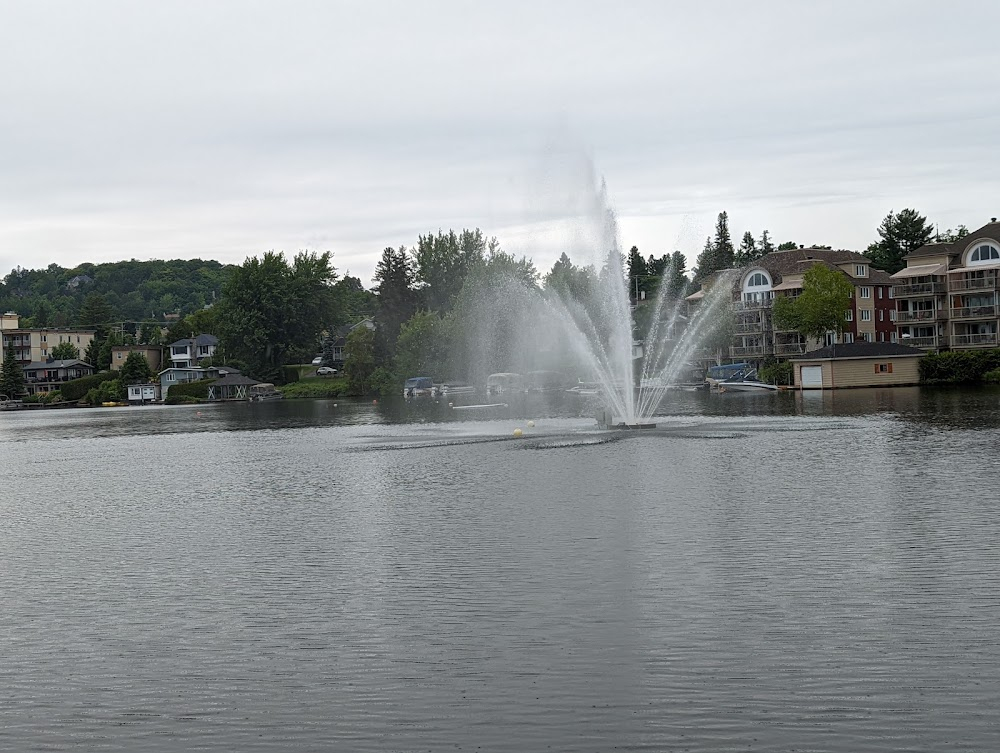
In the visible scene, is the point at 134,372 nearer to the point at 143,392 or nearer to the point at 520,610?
the point at 143,392

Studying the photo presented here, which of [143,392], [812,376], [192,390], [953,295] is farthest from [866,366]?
[143,392]

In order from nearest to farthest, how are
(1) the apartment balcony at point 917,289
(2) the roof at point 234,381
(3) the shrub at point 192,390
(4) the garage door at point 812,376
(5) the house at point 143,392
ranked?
(4) the garage door at point 812,376, (1) the apartment balcony at point 917,289, (2) the roof at point 234,381, (3) the shrub at point 192,390, (5) the house at point 143,392

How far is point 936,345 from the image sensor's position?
12938cm

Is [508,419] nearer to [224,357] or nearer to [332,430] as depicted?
[332,430]

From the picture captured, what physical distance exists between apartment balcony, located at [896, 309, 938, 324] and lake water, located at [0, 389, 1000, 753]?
92.6 meters

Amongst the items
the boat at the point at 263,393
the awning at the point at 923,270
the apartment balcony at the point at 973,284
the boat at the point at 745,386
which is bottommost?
the boat at the point at 745,386

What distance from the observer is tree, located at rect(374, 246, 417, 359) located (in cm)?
18450

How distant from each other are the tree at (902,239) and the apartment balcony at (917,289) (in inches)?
1651

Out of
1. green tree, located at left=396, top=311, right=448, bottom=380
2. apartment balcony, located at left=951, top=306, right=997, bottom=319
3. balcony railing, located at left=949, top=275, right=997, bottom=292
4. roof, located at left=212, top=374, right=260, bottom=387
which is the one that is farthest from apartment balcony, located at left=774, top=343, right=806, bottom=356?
roof, located at left=212, top=374, right=260, bottom=387

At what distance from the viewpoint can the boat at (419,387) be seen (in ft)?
492

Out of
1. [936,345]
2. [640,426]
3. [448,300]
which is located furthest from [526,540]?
[448,300]

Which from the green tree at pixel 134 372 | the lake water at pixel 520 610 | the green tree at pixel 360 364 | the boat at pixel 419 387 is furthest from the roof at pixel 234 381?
the lake water at pixel 520 610

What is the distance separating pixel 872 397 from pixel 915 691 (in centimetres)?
8030

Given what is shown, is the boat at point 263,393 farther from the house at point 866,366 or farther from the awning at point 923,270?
the awning at point 923,270
